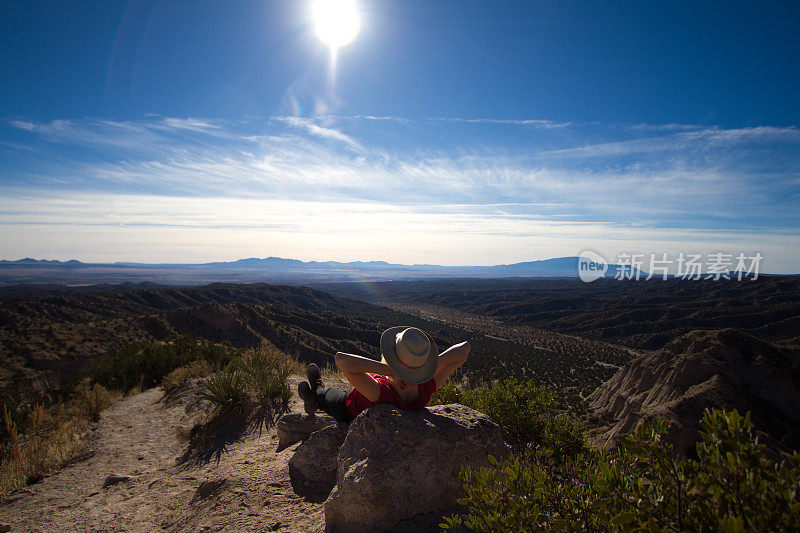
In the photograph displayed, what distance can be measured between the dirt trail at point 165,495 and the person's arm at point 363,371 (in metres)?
1.11

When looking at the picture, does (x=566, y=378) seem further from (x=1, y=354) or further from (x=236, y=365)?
(x=1, y=354)

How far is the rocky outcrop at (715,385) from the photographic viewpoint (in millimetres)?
11141

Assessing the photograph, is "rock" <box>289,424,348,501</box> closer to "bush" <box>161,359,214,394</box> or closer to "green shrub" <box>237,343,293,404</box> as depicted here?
"green shrub" <box>237,343,293,404</box>

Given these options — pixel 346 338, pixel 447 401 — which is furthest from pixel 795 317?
pixel 447 401

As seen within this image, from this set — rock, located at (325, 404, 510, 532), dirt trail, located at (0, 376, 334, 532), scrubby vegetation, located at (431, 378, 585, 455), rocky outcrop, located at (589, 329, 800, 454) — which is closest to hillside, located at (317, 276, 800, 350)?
rocky outcrop, located at (589, 329, 800, 454)

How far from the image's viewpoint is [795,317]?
53.3 m

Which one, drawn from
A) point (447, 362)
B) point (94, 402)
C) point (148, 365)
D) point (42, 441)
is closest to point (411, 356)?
point (447, 362)

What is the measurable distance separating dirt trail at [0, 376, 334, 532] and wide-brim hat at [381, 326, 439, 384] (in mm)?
1419

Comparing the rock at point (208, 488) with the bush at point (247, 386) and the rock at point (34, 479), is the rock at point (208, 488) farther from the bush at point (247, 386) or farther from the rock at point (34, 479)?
the rock at point (34, 479)

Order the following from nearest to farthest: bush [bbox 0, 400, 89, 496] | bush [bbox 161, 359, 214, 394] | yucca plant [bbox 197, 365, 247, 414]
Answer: bush [bbox 0, 400, 89, 496] → yucca plant [bbox 197, 365, 247, 414] → bush [bbox 161, 359, 214, 394]

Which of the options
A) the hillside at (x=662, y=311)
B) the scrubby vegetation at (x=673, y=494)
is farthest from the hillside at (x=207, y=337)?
the hillside at (x=662, y=311)

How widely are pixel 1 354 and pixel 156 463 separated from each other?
79.5ft

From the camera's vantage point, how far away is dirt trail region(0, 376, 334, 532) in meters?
3.33

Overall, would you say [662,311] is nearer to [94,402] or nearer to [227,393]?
[227,393]
